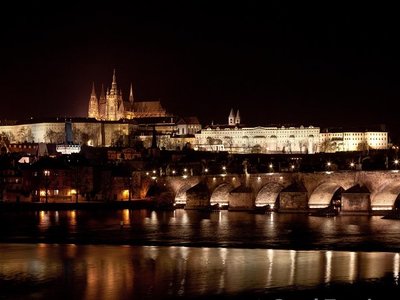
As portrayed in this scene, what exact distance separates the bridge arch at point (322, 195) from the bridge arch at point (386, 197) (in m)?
3.18

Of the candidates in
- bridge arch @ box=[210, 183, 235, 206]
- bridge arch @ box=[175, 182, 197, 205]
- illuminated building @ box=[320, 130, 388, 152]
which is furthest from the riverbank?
illuminated building @ box=[320, 130, 388, 152]

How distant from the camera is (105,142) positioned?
162875 millimetres

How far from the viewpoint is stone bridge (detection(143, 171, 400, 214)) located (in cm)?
5228

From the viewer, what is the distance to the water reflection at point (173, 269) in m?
27.1

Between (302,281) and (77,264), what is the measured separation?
890 cm

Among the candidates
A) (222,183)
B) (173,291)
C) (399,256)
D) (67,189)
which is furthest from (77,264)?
(67,189)

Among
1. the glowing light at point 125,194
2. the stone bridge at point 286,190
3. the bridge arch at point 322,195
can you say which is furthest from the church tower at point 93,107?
the bridge arch at point 322,195

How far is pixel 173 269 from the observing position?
3058 cm

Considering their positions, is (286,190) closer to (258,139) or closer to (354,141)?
(354,141)

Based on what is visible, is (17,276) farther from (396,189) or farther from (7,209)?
(7,209)

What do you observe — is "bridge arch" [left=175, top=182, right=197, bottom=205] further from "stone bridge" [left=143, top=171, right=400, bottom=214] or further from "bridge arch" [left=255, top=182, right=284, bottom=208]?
"bridge arch" [left=255, top=182, right=284, bottom=208]

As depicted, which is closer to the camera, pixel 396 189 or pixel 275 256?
pixel 275 256

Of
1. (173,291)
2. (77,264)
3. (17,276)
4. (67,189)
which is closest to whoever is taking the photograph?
(173,291)

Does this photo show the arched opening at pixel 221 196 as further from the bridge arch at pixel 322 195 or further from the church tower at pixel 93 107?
the church tower at pixel 93 107
